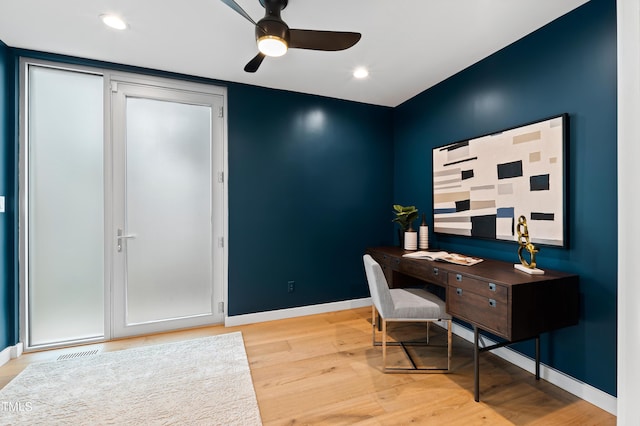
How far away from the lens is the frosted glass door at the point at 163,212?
109 inches

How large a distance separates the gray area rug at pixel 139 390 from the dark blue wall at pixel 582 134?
2.16 m

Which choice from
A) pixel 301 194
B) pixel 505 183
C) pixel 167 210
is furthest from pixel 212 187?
pixel 505 183

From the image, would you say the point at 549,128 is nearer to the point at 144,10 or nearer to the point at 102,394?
the point at 144,10

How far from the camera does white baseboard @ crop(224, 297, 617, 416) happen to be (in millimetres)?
1782

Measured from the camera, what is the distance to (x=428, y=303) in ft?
7.45

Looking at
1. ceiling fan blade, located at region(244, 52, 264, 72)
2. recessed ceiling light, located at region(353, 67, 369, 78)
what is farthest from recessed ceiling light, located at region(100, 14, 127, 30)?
recessed ceiling light, located at region(353, 67, 369, 78)

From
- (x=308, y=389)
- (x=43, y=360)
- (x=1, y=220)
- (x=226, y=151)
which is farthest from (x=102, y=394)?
(x=226, y=151)

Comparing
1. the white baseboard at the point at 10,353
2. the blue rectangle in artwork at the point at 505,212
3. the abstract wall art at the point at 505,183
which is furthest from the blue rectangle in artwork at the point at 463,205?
the white baseboard at the point at 10,353

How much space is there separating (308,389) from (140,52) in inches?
122

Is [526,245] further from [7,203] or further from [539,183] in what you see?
[7,203]

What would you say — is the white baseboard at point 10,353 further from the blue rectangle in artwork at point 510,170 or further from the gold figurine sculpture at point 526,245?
the blue rectangle in artwork at point 510,170

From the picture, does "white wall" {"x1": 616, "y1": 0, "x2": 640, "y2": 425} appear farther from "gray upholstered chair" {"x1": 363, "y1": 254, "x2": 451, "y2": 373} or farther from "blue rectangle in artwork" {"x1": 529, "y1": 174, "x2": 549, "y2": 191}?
"gray upholstered chair" {"x1": 363, "y1": 254, "x2": 451, "y2": 373}

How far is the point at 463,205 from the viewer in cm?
272

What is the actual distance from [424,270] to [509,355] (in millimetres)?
973
